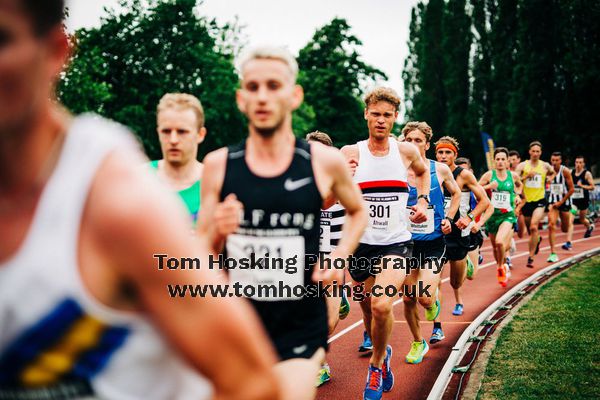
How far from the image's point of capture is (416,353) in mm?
7574

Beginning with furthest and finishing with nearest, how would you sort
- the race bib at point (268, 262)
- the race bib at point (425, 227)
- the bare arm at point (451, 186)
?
1. the bare arm at point (451, 186)
2. the race bib at point (425, 227)
3. the race bib at point (268, 262)

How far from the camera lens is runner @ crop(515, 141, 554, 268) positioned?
51.0 ft

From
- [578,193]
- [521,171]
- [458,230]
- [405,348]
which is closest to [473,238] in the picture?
[458,230]

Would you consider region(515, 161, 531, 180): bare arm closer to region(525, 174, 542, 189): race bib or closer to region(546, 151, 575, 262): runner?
region(525, 174, 542, 189): race bib

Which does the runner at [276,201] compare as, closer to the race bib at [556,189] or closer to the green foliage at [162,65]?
the race bib at [556,189]

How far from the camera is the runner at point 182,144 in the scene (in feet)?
15.6

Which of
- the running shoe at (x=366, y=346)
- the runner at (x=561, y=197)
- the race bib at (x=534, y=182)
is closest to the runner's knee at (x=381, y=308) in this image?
the running shoe at (x=366, y=346)

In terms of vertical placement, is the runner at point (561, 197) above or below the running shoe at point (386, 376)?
above

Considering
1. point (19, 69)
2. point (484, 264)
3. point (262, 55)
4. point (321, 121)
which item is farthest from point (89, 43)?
point (19, 69)

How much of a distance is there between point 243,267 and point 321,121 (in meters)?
45.1

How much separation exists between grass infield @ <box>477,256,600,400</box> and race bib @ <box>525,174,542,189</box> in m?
5.62

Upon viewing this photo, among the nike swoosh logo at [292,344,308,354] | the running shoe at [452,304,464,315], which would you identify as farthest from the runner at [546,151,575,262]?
the nike swoosh logo at [292,344,308,354]

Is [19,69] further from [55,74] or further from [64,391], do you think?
[64,391]

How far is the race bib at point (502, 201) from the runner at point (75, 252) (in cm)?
1255
